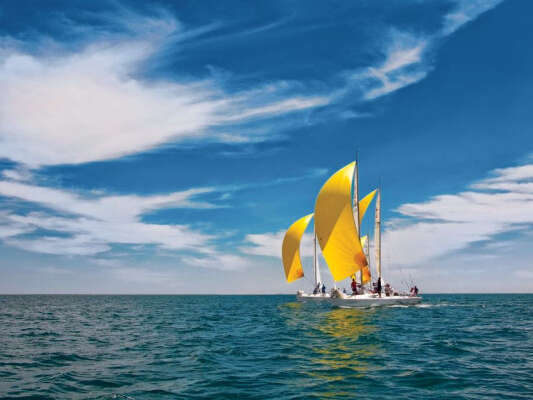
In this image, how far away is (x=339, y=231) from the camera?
40.4 meters

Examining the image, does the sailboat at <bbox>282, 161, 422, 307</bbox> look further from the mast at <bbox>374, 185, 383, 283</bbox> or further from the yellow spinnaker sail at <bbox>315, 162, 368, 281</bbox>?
the mast at <bbox>374, 185, 383, 283</bbox>

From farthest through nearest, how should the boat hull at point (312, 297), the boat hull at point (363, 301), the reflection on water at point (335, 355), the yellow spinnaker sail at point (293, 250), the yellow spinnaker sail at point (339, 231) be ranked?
the yellow spinnaker sail at point (293, 250) → the boat hull at point (312, 297) → the yellow spinnaker sail at point (339, 231) → the boat hull at point (363, 301) → the reflection on water at point (335, 355)

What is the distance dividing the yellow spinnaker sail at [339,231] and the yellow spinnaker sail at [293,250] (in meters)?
26.3

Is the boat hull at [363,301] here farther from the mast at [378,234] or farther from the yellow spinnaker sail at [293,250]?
the yellow spinnaker sail at [293,250]

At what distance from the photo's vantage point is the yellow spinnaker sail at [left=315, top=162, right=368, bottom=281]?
4031cm

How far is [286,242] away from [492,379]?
57872mm

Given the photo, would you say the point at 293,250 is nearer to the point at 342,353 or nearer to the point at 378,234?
the point at 378,234

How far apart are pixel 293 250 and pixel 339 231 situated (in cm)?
2892

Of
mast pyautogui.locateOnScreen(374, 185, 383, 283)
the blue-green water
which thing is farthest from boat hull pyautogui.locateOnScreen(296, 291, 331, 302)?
the blue-green water

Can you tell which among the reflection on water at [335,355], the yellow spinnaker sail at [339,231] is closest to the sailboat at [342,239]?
the yellow spinnaker sail at [339,231]

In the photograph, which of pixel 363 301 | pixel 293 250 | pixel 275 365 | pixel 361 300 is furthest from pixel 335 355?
pixel 293 250

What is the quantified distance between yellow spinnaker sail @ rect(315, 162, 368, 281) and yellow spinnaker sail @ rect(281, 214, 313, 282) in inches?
1034

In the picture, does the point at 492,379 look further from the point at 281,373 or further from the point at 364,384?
the point at 281,373

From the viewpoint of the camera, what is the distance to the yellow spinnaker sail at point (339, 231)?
4031cm
